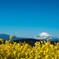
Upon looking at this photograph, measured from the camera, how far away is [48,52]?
499 cm

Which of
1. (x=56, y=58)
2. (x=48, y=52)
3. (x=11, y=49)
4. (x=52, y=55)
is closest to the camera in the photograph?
(x=56, y=58)

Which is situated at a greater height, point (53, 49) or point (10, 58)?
point (53, 49)

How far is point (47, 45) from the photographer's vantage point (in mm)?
5695

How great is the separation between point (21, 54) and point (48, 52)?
108 centimetres

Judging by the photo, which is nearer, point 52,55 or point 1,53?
point 52,55

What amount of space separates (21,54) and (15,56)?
254 mm

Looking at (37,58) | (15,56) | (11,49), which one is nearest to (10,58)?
(15,56)

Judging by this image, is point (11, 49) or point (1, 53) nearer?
point (1, 53)

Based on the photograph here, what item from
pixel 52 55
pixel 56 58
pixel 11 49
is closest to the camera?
pixel 56 58

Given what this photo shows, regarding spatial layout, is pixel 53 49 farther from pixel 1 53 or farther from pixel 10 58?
pixel 1 53

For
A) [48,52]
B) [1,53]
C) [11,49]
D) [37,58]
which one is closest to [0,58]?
[1,53]

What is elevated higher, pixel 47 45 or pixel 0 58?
pixel 47 45

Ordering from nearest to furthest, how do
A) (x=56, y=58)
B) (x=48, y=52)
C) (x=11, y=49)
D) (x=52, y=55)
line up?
(x=56, y=58)
(x=52, y=55)
(x=48, y=52)
(x=11, y=49)

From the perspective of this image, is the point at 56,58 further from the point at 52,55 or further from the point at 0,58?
the point at 0,58
